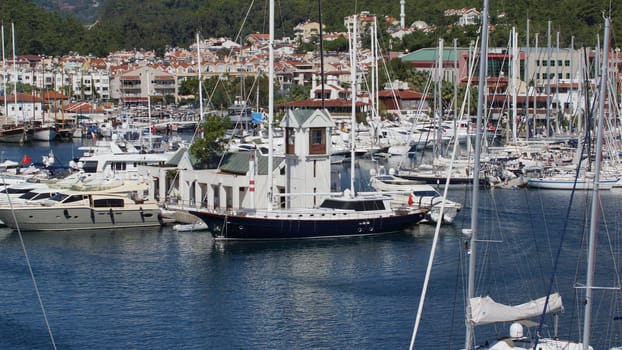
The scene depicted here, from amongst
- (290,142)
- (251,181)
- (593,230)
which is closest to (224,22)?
(290,142)

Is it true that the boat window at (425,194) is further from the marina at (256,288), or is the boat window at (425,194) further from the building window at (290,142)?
the building window at (290,142)

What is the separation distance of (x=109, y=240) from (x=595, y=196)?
17.9 m

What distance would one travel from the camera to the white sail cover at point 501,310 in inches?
675

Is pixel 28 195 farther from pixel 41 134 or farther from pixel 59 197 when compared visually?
pixel 41 134

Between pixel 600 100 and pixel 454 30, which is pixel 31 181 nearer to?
pixel 600 100

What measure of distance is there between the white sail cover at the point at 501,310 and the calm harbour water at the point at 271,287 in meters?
1.15

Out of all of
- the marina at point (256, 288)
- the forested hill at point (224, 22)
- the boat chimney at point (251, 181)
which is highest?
the forested hill at point (224, 22)

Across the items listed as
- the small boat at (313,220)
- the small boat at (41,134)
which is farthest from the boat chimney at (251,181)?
the small boat at (41,134)

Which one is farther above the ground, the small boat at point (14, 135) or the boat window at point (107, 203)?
the small boat at point (14, 135)

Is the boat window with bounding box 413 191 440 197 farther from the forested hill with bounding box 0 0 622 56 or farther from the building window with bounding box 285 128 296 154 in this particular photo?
the forested hill with bounding box 0 0 622 56

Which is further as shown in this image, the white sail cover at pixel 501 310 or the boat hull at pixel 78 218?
the boat hull at pixel 78 218

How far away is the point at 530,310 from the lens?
717 inches

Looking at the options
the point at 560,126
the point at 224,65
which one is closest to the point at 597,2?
the point at 224,65

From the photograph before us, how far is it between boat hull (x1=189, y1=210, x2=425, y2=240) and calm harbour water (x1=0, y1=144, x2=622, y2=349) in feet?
0.94
